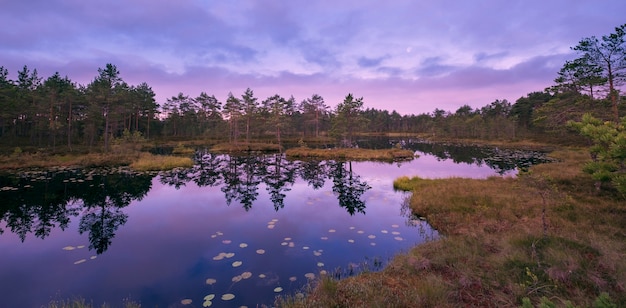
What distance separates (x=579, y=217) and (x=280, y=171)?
23.8 meters

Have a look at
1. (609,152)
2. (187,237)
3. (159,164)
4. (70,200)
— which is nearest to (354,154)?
(159,164)

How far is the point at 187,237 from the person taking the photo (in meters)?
12.5

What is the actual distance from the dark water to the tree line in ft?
48.4

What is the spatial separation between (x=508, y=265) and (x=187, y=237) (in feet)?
39.2

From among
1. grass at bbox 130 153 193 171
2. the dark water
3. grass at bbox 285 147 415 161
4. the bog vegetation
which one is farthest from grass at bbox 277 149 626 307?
grass at bbox 285 147 415 161

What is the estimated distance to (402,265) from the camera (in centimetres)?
845

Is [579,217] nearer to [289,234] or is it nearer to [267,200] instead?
[289,234]

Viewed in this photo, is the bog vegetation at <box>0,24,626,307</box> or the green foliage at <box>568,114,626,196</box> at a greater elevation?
the green foliage at <box>568,114,626,196</box>

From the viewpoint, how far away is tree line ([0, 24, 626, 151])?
63.0ft

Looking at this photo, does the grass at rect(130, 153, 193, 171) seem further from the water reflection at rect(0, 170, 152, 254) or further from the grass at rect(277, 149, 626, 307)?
the grass at rect(277, 149, 626, 307)

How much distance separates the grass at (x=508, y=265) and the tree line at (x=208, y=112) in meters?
9.61

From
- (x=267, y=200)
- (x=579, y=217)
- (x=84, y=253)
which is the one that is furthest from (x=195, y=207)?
(x=579, y=217)

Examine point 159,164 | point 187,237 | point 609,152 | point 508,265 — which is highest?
point 609,152

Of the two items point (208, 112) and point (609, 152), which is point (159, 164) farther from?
point (208, 112)
